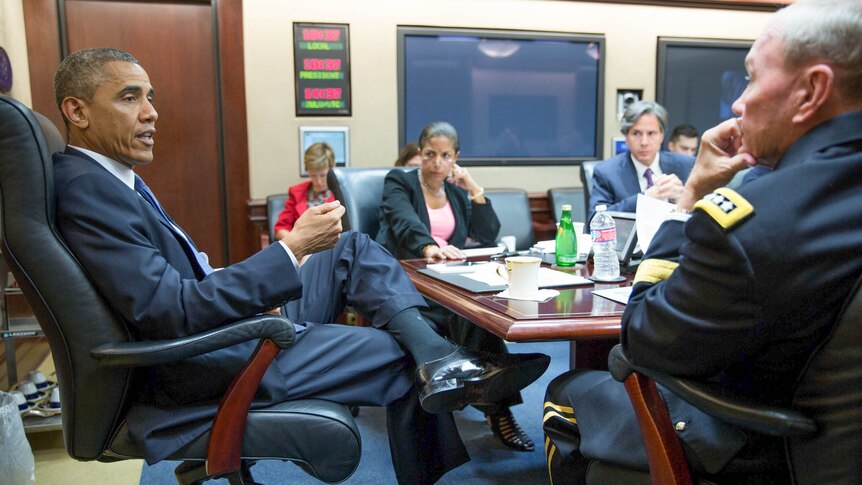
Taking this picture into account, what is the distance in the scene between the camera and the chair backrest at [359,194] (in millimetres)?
2568

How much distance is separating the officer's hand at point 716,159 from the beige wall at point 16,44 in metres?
3.08

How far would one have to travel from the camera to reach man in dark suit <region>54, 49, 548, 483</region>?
1.22m

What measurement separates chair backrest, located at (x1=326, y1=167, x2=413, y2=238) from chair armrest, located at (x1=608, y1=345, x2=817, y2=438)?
5.67ft

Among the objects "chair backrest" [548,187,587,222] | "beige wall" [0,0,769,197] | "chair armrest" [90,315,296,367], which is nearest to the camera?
"chair armrest" [90,315,296,367]

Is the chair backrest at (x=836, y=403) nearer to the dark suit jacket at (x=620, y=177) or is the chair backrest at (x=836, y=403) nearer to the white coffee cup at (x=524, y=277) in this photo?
the white coffee cup at (x=524, y=277)

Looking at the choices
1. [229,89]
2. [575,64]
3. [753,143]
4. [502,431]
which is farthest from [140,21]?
[753,143]

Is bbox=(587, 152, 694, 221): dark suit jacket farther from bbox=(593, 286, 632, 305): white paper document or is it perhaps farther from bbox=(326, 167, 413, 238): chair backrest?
bbox=(593, 286, 632, 305): white paper document

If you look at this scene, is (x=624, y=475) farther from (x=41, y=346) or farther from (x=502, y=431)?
(x=41, y=346)

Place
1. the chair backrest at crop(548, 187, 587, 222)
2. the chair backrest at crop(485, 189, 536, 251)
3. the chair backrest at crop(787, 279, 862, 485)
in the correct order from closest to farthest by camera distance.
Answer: the chair backrest at crop(787, 279, 862, 485) → the chair backrest at crop(485, 189, 536, 251) → the chair backrest at crop(548, 187, 587, 222)

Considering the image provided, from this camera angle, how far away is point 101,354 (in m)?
1.16

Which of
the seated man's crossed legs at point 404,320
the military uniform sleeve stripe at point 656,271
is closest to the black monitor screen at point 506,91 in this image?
the seated man's crossed legs at point 404,320

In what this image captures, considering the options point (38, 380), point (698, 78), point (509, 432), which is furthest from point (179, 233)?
point (698, 78)

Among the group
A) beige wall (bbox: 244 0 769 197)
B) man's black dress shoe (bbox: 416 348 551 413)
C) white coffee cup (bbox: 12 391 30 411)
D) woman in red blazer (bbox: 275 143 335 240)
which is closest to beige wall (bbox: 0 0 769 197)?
beige wall (bbox: 244 0 769 197)

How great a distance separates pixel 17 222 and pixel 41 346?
8.32 feet
